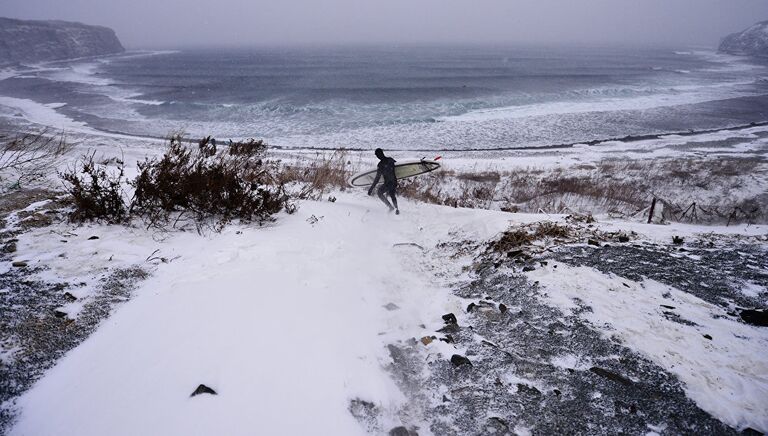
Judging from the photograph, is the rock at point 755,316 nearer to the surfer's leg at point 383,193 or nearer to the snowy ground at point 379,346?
the snowy ground at point 379,346

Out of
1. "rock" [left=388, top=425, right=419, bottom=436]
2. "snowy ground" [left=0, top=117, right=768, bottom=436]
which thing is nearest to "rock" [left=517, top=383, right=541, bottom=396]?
"snowy ground" [left=0, top=117, right=768, bottom=436]

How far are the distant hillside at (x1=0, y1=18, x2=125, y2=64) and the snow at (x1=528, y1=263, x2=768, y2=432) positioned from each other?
118 metres

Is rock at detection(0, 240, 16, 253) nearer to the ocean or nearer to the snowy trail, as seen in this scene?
the snowy trail

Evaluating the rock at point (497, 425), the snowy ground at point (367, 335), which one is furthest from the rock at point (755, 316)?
the rock at point (497, 425)

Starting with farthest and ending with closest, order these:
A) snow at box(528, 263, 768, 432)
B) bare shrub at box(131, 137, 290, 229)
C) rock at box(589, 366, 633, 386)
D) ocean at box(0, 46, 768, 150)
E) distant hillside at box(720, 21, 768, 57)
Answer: distant hillside at box(720, 21, 768, 57) < ocean at box(0, 46, 768, 150) < bare shrub at box(131, 137, 290, 229) < rock at box(589, 366, 633, 386) < snow at box(528, 263, 768, 432)

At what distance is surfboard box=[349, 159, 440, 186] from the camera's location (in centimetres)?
997

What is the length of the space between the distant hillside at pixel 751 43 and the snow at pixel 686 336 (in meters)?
148

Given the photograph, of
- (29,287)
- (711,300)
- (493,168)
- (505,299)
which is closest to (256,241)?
(29,287)

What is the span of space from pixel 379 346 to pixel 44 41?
13639 centimetres

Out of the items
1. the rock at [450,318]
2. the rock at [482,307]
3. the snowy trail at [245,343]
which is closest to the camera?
the snowy trail at [245,343]

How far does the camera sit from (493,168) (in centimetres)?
1627

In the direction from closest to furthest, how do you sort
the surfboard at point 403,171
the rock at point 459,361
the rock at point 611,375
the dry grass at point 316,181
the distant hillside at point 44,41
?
the rock at point 611,375 < the rock at point 459,361 < the dry grass at point 316,181 < the surfboard at point 403,171 < the distant hillside at point 44,41

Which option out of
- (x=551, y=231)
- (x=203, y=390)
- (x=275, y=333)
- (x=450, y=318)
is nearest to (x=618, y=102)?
(x=551, y=231)

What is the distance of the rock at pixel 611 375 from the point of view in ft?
10.4
